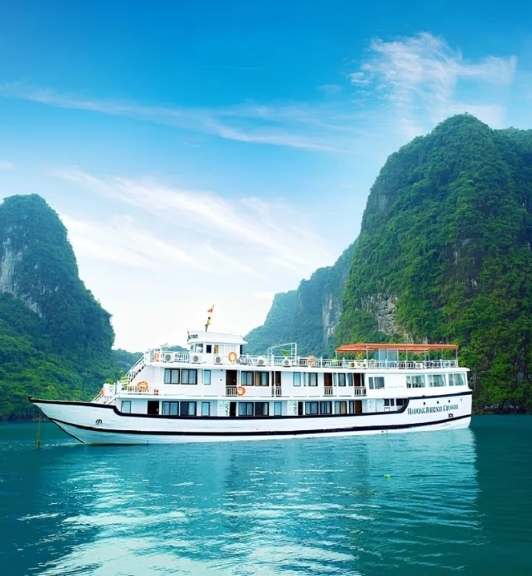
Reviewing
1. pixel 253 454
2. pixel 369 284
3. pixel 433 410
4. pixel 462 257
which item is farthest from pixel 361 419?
pixel 369 284

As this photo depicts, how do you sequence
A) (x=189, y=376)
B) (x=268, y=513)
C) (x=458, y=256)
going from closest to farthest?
1. (x=268, y=513)
2. (x=189, y=376)
3. (x=458, y=256)

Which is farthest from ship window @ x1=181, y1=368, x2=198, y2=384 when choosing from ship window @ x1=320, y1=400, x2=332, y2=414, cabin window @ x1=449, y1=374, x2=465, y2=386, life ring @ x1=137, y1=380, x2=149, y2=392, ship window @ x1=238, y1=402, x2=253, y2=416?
cabin window @ x1=449, y1=374, x2=465, y2=386

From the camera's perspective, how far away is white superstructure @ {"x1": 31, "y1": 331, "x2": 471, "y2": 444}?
25.9m

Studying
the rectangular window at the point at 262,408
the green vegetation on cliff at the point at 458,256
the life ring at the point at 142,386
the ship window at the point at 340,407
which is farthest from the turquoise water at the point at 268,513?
the green vegetation on cliff at the point at 458,256

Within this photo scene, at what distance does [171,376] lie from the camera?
2741cm

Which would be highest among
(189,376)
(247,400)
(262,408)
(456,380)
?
(189,376)

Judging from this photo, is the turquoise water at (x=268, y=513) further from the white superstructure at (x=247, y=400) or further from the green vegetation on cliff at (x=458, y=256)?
the green vegetation on cliff at (x=458, y=256)

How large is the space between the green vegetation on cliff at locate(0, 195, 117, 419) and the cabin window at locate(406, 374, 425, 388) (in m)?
51.4

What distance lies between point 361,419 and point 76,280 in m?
83.5

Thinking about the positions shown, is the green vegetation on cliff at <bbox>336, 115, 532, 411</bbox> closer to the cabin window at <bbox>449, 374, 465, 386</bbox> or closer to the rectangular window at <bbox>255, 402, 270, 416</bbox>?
the cabin window at <bbox>449, 374, 465, 386</bbox>

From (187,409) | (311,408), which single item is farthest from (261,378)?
(187,409)

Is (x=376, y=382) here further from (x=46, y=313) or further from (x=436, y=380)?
(x=46, y=313)

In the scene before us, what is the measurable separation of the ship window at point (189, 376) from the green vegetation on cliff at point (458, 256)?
48517 mm

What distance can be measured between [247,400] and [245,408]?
529 millimetres
